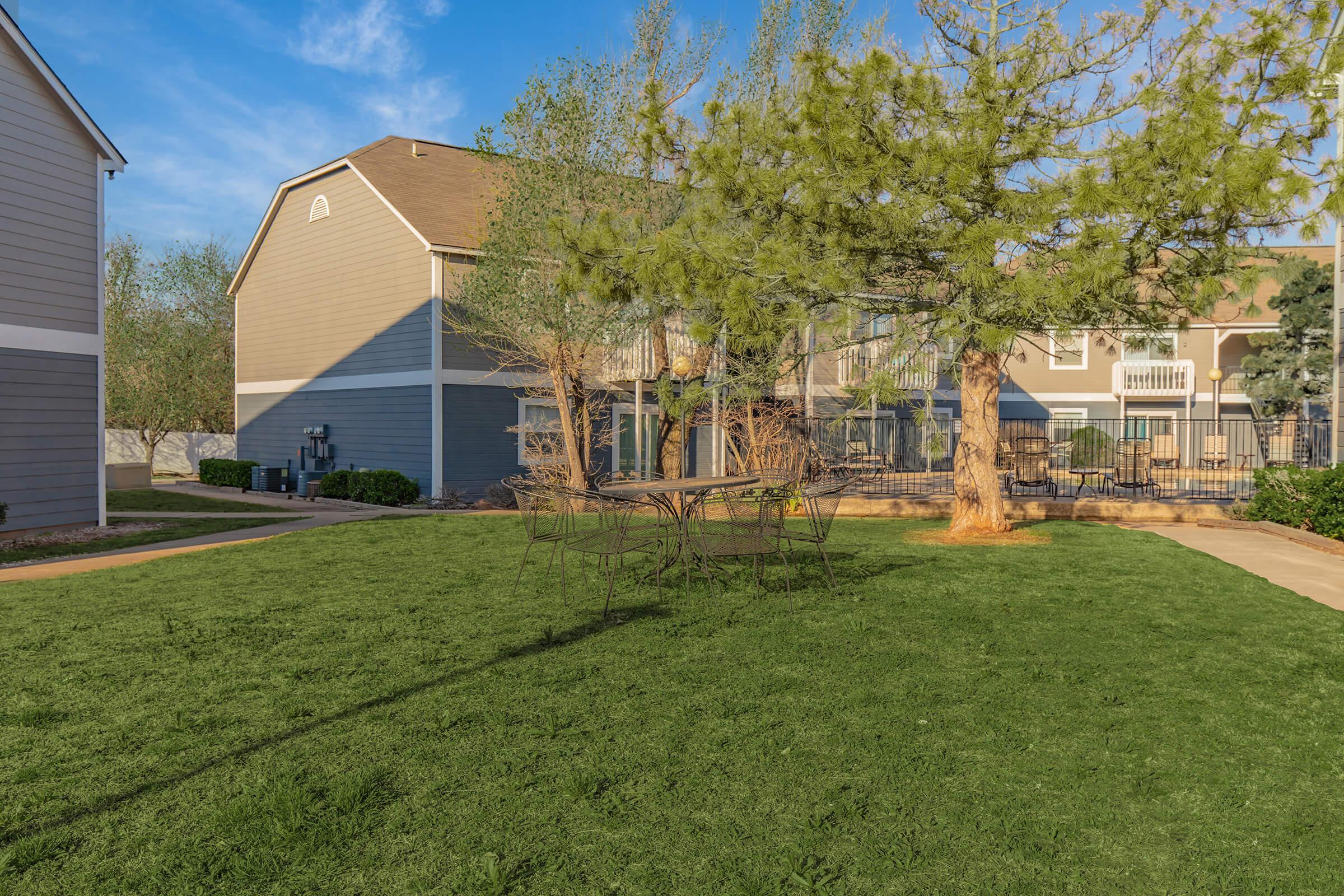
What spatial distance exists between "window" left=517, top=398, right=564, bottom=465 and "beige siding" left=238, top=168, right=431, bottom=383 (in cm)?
221

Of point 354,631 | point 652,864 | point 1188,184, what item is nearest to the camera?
point 652,864

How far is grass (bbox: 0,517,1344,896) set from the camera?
289 centimetres

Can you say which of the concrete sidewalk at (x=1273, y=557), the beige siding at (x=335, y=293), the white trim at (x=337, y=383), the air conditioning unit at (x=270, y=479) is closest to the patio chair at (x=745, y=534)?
the concrete sidewalk at (x=1273, y=557)

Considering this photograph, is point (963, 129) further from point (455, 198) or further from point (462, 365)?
point (455, 198)

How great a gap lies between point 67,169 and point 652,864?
13966 mm

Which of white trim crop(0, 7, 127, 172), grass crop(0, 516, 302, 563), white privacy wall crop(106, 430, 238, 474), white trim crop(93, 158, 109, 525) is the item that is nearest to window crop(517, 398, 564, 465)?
grass crop(0, 516, 302, 563)

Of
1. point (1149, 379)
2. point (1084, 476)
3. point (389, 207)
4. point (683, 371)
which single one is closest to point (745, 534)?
point (683, 371)

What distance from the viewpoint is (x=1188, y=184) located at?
701cm

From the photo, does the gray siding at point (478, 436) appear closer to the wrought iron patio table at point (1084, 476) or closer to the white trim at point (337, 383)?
the white trim at point (337, 383)

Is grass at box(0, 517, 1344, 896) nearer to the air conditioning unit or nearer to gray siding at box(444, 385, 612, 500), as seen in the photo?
gray siding at box(444, 385, 612, 500)

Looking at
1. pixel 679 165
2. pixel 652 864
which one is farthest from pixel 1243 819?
pixel 679 165

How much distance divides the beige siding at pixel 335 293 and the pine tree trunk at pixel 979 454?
1080 centimetres

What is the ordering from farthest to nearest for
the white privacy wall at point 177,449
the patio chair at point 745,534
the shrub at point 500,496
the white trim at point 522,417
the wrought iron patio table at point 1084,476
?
the white privacy wall at point 177,449
the white trim at point 522,417
the shrub at point 500,496
the wrought iron patio table at point 1084,476
the patio chair at point 745,534

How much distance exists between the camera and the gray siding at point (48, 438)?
38.4 feet
